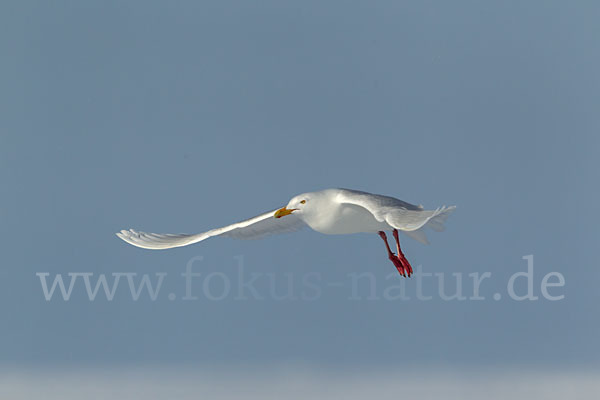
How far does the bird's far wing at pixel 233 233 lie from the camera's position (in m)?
15.6

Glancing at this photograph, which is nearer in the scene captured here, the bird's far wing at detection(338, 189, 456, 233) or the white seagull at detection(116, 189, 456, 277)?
the bird's far wing at detection(338, 189, 456, 233)

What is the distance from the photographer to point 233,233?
1627cm

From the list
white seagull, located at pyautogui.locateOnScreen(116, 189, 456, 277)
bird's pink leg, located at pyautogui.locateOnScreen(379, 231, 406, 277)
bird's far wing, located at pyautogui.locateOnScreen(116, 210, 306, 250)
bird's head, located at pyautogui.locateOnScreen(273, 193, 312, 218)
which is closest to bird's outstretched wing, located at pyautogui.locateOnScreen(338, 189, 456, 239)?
white seagull, located at pyautogui.locateOnScreen(116, 189, 456, 277)

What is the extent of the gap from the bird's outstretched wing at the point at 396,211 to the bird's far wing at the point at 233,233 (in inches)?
67.3

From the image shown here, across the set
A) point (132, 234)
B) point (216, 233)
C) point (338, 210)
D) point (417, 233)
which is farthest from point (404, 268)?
point (132, 234)

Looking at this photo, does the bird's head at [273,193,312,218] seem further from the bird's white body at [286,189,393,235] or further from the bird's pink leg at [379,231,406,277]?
the bird's pink leg at [379,231,406,277]

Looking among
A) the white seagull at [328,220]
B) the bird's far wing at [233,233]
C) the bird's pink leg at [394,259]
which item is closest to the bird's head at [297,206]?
the white seagull at [328,220]

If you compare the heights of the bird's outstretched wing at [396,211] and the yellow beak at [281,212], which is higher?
the yellow beak at [281,212]

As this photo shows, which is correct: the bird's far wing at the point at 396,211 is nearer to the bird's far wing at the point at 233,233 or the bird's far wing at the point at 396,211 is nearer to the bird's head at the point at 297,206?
the bird's head at the point at 297,206

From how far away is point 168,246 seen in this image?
15.5 metres

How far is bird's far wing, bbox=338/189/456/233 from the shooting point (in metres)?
12.7

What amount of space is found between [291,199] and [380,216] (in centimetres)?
228

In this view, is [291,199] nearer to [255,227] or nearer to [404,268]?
[255,227]

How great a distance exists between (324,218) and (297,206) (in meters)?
0.54
